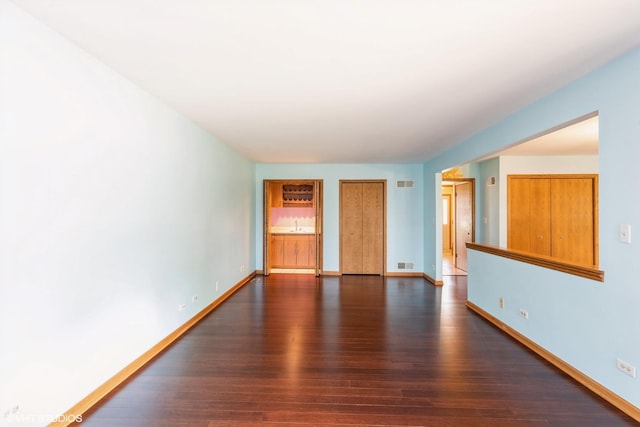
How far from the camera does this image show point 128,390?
2119mm

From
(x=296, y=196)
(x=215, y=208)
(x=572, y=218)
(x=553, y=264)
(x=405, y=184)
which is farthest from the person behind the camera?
(x=296, y=196)

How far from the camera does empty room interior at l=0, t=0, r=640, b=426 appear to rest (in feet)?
5.02

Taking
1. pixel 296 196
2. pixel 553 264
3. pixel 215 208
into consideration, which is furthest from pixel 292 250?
pixel 553 264

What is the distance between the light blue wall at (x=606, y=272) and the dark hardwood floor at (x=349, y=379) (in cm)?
26

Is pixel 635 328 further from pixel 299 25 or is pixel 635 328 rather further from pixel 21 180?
pixel 21 180

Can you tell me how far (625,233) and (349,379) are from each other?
2.18 metres

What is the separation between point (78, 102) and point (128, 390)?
2.06m

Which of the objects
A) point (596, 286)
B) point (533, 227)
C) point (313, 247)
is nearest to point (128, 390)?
point (596, 286)

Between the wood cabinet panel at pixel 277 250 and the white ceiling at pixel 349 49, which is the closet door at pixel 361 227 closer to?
the wood cabinet panel at pixel 277 250

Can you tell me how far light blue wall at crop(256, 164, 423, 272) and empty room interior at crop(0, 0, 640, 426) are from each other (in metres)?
2.03

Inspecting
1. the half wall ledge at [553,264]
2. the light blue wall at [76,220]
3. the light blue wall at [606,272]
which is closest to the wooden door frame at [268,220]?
the light blue wall at [76,220]

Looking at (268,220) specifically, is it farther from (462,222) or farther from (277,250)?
(462,222)

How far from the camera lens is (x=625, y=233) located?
1.88 metres

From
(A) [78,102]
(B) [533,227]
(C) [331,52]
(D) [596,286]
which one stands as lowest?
(D) [596,286]
